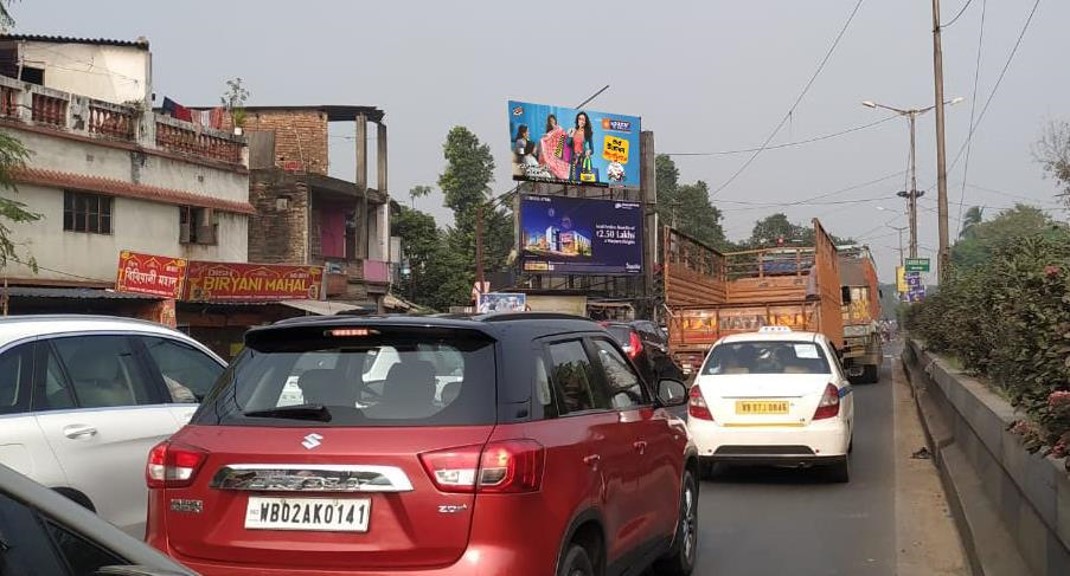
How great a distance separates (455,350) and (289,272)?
71.0ft

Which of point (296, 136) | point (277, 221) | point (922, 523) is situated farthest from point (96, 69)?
point (922, 523)

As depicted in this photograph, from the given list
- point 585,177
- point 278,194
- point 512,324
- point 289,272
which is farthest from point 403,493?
point 585,177

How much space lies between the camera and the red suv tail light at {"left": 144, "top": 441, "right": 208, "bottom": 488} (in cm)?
391

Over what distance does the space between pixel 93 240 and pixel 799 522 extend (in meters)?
18.2

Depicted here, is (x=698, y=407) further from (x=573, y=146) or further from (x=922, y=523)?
(x=573, y=146)

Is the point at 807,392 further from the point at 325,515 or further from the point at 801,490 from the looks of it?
the point at 325,515

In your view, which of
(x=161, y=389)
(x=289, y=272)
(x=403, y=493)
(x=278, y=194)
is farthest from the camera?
(x=278, y=194)

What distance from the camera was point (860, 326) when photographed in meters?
25.6

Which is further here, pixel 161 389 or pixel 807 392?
pixel 807 392

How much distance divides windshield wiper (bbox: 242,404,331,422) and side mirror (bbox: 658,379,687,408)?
8.65ft

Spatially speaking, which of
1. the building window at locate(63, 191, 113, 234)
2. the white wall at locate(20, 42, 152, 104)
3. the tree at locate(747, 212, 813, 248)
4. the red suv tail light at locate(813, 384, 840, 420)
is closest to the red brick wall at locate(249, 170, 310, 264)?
the white wall at locate(20, 42, 152, 104)

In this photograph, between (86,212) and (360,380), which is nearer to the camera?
(360,380)

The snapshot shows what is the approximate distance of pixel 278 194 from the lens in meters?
31.4

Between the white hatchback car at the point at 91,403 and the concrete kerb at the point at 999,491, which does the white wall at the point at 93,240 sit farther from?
the concrete kerb at the point at 999,491
